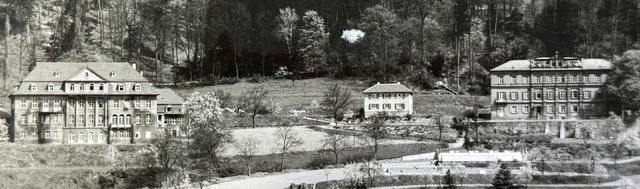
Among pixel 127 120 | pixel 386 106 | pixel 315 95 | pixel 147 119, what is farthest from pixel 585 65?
pixel 127 120

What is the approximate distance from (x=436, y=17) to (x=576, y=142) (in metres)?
22.0

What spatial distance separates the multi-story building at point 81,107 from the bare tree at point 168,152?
2907 millimetres

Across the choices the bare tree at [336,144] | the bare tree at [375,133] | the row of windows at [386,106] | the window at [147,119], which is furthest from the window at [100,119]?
the row of windows at [386,106]

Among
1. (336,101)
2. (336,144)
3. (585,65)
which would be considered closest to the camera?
(336,144)

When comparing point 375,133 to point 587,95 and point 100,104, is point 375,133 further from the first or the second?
point 100,104

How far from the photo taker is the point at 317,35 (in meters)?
62.7

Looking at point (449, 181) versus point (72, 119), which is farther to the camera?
point (72, 119)

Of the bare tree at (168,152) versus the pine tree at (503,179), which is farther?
the bare tree at (168,152)

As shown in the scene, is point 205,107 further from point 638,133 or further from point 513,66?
point 638,133

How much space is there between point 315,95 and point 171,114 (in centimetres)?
1271

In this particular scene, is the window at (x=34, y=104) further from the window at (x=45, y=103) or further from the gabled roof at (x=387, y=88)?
the gabled roof at (x=387, y=88)

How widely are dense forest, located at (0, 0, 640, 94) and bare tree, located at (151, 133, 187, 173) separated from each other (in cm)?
1656

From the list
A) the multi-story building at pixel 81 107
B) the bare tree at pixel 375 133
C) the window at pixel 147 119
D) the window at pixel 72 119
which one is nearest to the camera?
the bare tree at pixel 375 133

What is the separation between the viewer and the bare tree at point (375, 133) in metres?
43.1
